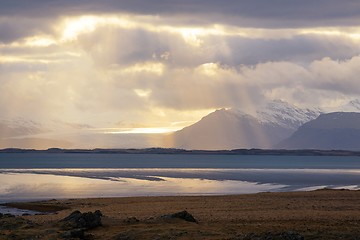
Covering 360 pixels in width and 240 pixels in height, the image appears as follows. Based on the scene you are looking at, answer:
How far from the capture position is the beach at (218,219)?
35656mm

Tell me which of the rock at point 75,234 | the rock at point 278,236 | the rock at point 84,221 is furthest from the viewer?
the rock at point 84,221

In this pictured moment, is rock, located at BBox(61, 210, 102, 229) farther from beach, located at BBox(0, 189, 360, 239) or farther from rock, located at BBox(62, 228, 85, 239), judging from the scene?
rock, located at BBox(62, 228, 85, 239)

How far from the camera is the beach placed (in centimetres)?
3566

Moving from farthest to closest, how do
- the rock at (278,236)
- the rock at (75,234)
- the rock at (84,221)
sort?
the rock at (84,221) → the rock at (75,234) → the rock at (278,236)

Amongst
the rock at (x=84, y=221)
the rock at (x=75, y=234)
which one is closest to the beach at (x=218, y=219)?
the rock at (x=75, y=234)

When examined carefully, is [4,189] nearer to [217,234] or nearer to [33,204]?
[33,204]

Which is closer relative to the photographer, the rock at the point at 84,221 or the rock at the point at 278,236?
the rock at the point at 278,236

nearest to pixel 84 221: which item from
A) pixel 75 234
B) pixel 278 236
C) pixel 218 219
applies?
pixel 75 234

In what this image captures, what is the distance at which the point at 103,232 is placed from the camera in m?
37.7

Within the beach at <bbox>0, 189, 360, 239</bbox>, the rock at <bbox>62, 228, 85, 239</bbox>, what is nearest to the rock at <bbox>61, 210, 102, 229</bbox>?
the beach at <bbox>0, 189, 360, 239</bbox>

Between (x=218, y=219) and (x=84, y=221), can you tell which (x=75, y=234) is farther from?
(x=218, y=219)

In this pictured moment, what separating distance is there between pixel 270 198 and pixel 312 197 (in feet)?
12.5

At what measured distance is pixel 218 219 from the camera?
149ft

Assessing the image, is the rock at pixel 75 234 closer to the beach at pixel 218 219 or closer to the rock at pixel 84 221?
the beach at pixel 218 219
